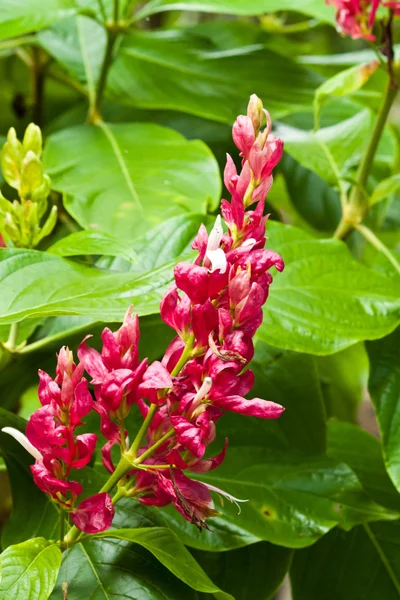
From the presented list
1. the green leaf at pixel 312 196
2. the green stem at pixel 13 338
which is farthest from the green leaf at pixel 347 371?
the green stem at pixel 13 338

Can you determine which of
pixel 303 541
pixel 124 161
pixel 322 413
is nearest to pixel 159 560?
pixel 303 541

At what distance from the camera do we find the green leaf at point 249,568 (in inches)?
25.5

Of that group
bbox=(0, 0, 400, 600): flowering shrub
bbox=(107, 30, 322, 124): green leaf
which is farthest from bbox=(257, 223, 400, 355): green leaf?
bbox=(107, 30, 322, 124): green leaf

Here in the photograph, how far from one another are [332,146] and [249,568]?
1.76 ft

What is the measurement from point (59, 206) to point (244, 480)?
453mm

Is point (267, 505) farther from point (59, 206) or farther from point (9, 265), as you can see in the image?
point (59, 206)

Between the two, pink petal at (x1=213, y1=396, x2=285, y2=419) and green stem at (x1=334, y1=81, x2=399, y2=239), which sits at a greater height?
pink petal at (x1=213, y1=396, x2=285, y2=419)

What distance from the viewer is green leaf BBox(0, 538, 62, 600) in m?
0.42

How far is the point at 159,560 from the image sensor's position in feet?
1.56

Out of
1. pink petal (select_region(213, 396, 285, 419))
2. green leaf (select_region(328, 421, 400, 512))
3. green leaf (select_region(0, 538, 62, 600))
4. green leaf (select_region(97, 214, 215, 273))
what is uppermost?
pink petal (select_region(213, 396, 285, 419))

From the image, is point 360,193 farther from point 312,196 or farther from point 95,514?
point 95,514

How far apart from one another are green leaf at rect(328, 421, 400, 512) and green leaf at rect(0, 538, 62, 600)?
41 cm

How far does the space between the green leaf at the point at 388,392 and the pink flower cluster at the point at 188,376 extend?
0.84 feet

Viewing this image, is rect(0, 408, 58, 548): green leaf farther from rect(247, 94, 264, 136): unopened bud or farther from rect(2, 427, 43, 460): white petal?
rect(247, 94, 264, 136): unopened bud
